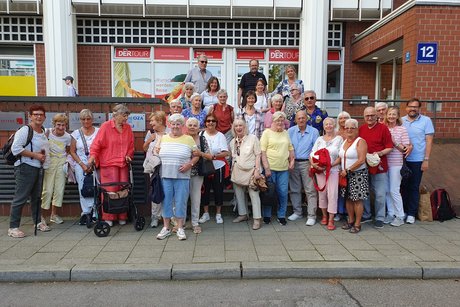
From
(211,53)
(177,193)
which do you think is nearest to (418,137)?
(177,193)

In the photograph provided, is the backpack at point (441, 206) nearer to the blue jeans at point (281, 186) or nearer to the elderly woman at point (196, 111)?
the blue jeans at point (281, 186)

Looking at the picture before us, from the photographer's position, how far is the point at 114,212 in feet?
17.5

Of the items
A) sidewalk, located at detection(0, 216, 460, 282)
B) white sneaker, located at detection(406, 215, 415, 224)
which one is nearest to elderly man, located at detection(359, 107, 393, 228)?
sidewalk, located at detection(0, 216, 460, 282)

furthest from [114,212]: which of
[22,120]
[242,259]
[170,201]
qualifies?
[22,120]

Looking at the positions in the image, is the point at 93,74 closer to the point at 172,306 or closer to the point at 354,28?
the point at 354,28

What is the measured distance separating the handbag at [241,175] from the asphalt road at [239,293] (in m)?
1.89

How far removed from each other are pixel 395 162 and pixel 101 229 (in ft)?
15.1

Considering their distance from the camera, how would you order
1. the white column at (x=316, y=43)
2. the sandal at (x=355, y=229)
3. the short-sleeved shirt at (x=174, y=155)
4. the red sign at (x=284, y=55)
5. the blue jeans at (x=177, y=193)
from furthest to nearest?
the red sign at (x=284, y=55) → the white column at (x=316, y=43) → the sandal at (x=355, y=229) → the blue jeans at (x=177, y=193) → the short-sleeved shirt at (x=174, y=155)

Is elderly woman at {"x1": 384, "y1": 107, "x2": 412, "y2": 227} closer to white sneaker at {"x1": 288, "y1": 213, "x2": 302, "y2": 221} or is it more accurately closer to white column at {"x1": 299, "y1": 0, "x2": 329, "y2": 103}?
white sneaker at {"x1": 288, "y1": 213, "x2": 302, "y2": 221}

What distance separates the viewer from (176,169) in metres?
5.12

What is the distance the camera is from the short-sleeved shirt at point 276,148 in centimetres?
576

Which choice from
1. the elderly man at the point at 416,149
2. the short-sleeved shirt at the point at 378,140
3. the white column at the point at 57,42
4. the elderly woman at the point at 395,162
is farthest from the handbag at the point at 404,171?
the white column at the point at 57,42

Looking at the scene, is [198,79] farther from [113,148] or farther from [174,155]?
[174,155]

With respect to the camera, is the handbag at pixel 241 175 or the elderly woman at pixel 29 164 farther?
the handbag at pixel 241 175
